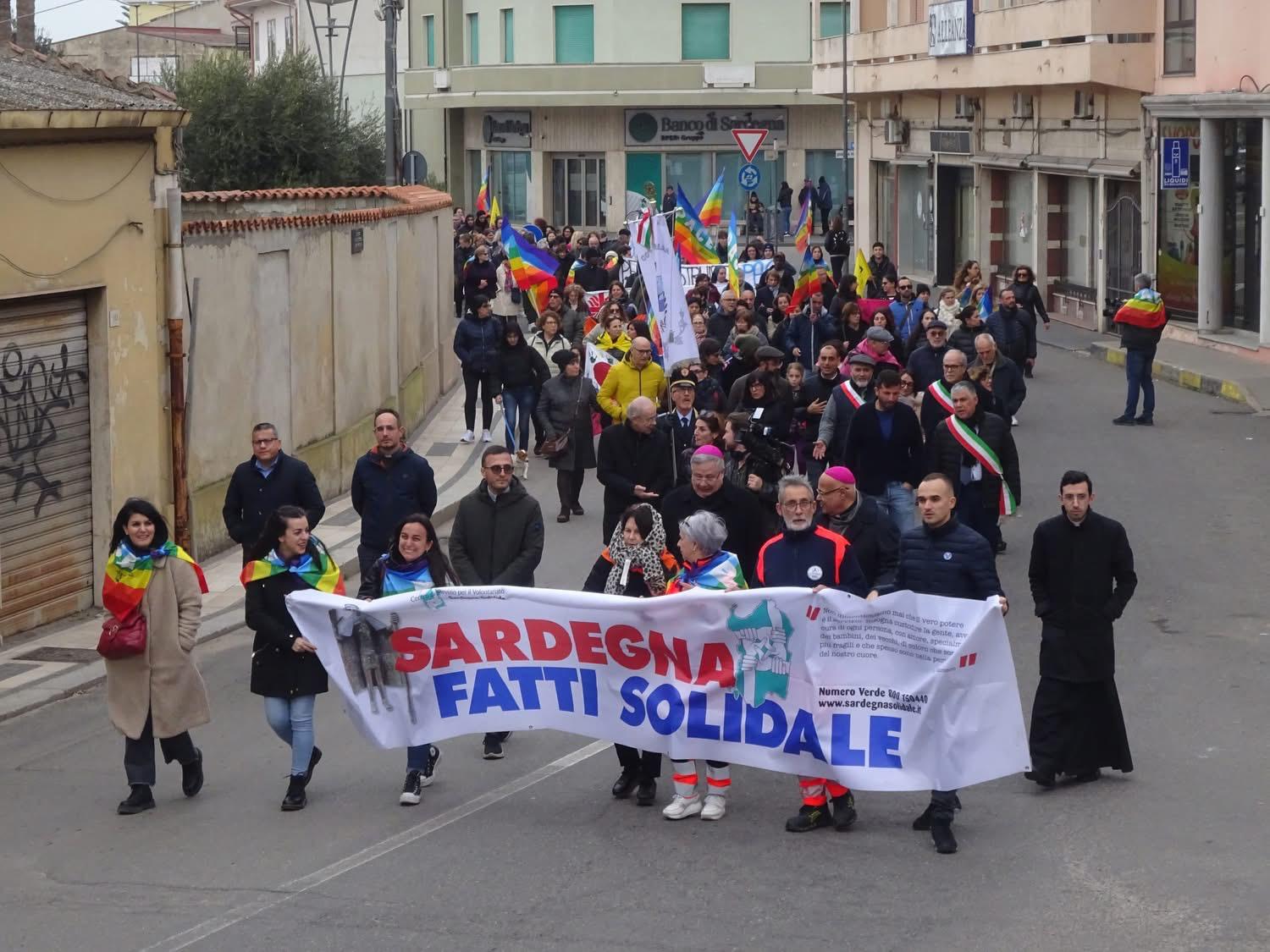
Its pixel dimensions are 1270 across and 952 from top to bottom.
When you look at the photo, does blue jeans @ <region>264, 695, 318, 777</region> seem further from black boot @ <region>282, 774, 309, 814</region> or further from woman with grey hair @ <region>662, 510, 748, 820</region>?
woman with grey hair @ <region>662, 510, 748, 820</region>

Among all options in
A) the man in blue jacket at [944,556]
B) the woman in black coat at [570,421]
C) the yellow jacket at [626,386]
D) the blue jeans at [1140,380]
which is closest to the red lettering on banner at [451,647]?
the man in blue jacket at [944,556]

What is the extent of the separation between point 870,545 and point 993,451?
4.02 meters

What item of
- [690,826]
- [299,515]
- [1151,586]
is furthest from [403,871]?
[1151,586]

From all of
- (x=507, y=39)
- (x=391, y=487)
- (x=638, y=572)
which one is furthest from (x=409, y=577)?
(x=507, y=39)

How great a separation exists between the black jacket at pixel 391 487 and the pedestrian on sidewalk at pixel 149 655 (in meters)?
2.33

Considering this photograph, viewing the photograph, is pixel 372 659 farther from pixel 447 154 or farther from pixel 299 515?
pixel 447 154

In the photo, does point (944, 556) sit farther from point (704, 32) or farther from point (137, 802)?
point (704, 32)

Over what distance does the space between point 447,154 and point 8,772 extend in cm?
5345

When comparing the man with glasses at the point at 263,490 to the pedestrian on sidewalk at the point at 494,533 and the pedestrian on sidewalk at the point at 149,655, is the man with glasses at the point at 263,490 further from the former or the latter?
the pedestrian on sidewalk at the point at 149,655

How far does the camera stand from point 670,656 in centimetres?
888

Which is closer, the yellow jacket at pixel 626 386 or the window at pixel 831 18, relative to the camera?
the yellow jacket at pixel 626 386

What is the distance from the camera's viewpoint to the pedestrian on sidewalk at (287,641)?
9.15m

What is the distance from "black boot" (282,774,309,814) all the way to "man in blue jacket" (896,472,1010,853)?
2.94 m

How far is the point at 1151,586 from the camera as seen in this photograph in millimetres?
13625
